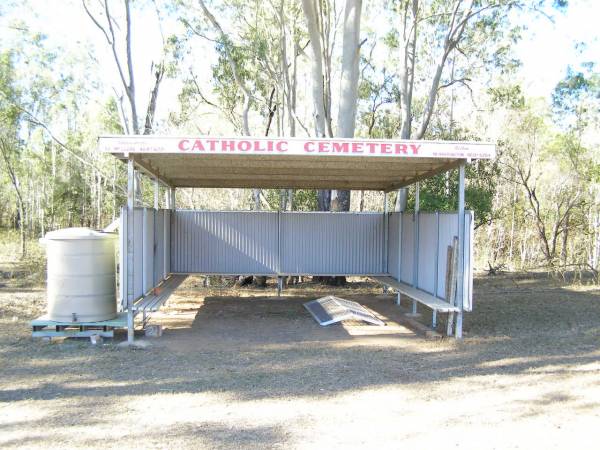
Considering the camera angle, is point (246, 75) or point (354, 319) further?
point (246, 75)

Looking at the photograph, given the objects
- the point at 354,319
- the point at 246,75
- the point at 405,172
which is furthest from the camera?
the point at 246,75

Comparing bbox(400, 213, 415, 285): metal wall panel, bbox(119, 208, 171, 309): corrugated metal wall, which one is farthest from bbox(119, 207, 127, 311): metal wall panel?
bbox(400, 213, 415, 285): metal wall panel

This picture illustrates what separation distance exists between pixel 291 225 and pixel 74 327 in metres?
5.98

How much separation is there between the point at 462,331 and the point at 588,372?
8.77 feet

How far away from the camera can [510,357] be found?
7539mm

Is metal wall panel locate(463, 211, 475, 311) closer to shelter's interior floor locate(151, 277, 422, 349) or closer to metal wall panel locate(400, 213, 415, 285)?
shelter's interior floor locate(151, 277, 422, 349)

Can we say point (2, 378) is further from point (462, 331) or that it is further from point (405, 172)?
point (405, 172)

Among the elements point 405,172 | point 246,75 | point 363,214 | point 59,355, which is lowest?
point 59,355

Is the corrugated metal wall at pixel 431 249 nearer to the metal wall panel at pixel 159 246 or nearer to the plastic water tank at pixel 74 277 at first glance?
the metal wall panel at pixel 159 246

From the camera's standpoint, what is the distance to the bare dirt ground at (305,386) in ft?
15.5

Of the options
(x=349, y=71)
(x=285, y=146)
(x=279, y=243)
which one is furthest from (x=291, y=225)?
(x=285, y=146)

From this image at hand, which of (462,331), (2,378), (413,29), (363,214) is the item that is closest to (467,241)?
(462,331)

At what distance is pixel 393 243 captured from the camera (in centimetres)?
1263

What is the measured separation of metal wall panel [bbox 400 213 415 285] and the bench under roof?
87 centimetres
